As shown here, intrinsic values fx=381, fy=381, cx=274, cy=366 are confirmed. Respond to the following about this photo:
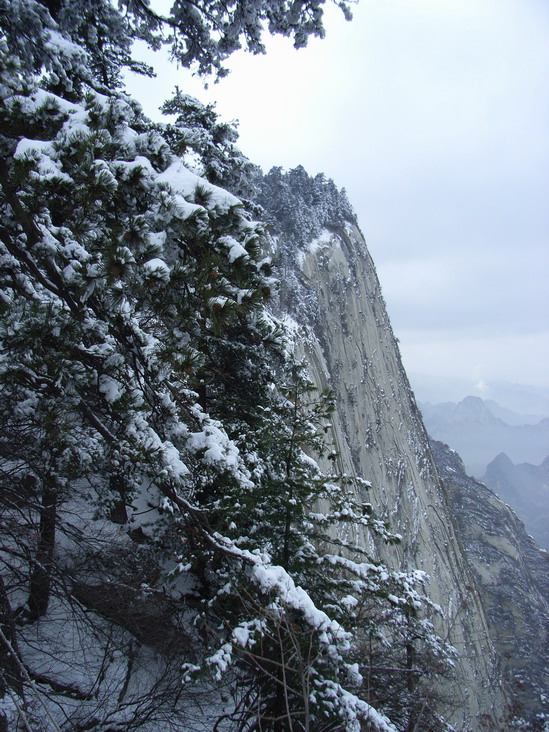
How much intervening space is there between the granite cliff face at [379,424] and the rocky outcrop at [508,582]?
173 inches

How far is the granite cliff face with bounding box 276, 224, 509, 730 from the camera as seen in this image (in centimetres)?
3147

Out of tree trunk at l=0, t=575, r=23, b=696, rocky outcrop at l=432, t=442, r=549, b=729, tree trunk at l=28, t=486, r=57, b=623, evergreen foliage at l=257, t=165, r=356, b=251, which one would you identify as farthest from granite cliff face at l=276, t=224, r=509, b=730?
tree trunk at l=0, t=575, r=23, b=696

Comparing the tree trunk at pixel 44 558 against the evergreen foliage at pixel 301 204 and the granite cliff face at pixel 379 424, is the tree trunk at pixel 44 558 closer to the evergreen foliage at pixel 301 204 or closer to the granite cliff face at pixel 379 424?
the granite cliff face at pixel 379 424

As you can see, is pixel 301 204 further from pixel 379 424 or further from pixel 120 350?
pixel 120 350

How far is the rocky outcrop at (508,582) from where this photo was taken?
141ft

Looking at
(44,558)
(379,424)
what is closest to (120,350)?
(44,558)

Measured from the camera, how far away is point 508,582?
55.9 meters

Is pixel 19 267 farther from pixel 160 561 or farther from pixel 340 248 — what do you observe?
pixel 340 248

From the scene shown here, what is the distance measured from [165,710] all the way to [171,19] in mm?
7416

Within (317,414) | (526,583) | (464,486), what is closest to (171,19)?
(317,414)

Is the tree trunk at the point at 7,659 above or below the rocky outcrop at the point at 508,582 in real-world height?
above

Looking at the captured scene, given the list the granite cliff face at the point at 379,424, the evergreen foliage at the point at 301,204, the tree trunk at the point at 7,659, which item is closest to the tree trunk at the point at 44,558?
the tree trunk at the point at 7,659

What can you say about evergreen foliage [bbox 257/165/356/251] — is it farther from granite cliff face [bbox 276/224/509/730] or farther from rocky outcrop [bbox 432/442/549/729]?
Answer: rocky outcrop [bbox 432/442/549/729]

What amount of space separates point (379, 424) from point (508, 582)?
3966cm
